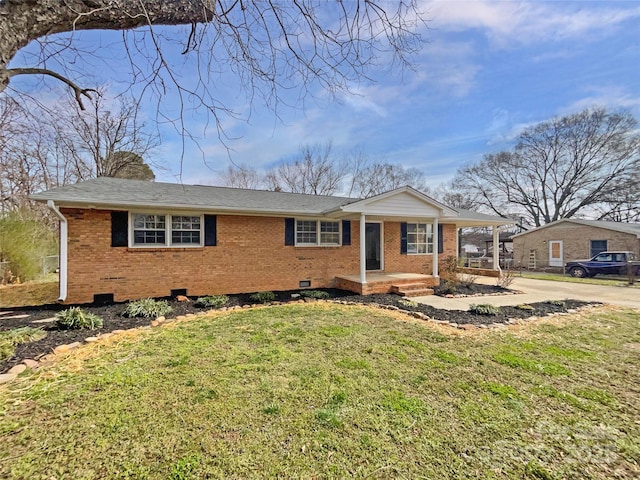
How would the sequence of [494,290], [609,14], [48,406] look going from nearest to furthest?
[48,406] → [609,14] → [494,290]

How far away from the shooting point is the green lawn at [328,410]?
2031 millimetres

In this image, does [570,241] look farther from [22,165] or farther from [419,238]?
[22,165]

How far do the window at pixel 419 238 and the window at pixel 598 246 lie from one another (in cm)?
1530

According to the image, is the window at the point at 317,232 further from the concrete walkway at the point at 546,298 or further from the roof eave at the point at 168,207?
the concrete walkway at the point at 546,298

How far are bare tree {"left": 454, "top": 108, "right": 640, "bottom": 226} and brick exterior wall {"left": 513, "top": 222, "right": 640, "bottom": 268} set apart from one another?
12.0 m

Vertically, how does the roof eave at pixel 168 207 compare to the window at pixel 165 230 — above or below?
above

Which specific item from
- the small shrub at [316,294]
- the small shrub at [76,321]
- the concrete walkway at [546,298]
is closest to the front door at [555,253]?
the concrete walkway at [546,298]

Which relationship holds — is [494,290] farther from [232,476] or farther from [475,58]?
[232,476]

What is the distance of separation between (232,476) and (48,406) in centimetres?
216

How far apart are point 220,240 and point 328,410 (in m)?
7.03

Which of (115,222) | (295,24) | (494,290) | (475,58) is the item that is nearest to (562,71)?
(475,58)

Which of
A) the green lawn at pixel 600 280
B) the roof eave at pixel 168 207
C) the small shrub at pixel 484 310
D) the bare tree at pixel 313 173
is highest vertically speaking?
the bare tree at pixel 313 173

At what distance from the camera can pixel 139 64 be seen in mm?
3420

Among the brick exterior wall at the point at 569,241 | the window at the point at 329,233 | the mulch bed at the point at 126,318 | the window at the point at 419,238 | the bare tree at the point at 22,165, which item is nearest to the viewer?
the mulch bed at the point at 126,318
